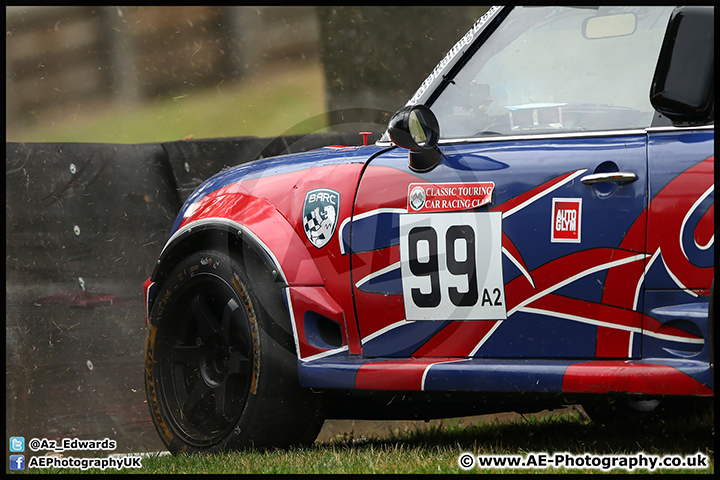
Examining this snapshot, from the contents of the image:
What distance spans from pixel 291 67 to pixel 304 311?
10.1 m

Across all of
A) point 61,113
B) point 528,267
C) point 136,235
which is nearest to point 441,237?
point 528,267

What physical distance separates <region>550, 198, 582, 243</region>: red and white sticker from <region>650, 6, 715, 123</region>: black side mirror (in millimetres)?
444

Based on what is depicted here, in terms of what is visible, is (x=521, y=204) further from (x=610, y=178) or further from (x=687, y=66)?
(x=687, y=66)

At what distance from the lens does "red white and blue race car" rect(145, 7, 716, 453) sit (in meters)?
3.02

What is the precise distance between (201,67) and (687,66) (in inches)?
449

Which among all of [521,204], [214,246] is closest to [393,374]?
[521,204]

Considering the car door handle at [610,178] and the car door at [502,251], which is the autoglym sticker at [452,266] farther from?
the car door handle at [610,178]

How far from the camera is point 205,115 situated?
13.1 metres

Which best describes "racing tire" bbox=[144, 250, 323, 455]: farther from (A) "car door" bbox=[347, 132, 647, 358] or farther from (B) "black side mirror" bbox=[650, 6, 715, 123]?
(B) "black side mirror" bbox=[650, 6, 715, 123]

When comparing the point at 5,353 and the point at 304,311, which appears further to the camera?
the point at 5,353

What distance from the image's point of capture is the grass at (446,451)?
3365 millimetres

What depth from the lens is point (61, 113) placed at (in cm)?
1341
